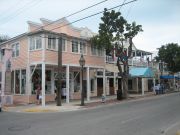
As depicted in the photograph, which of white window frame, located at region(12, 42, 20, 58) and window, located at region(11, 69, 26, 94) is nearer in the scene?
window, located at region(11, 69, 26, 94)

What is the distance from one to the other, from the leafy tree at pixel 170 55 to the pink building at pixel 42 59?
20324 mm

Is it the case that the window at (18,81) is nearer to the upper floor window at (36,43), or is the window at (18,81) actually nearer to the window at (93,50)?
the upper floor window at (36,43)

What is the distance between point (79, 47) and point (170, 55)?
23.9 m

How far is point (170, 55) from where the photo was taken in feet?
156

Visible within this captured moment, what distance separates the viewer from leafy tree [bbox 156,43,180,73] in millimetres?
47062

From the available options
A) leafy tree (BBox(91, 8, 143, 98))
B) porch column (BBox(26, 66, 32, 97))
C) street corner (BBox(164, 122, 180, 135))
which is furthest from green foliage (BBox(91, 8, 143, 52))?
street corner (BBox(164, 122, 180, 135))

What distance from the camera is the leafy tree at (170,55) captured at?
154ft

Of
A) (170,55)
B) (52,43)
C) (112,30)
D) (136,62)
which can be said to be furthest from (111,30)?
(170,55)

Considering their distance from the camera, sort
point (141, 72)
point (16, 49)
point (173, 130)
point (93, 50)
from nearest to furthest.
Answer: point (173, 130) → point (16, 49) → point (93, 50) → point (141, 72)

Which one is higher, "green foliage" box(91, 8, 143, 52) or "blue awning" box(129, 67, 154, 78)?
"green foliage" box(91, 8, 143, 52)

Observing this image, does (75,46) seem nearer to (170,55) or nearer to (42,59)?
(42,59)

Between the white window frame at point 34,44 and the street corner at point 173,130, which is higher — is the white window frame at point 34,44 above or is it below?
above

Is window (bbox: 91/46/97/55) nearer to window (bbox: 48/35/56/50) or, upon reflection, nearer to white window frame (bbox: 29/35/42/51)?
window (bbox: 48/35/56/50)

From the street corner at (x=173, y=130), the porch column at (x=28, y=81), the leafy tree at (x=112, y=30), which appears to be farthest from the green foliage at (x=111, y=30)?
the street corner at (x=173, y=130)
